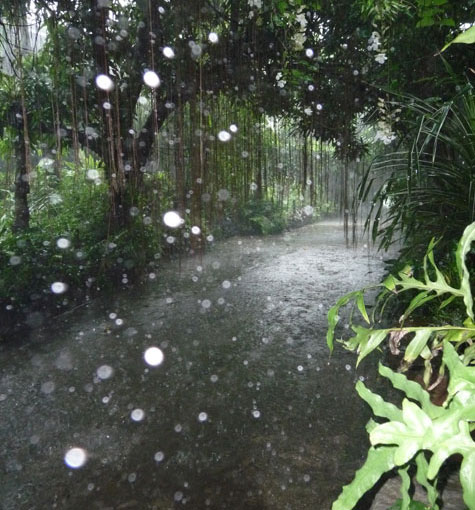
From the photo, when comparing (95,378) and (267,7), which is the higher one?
(267,7)

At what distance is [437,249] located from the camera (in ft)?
6.00

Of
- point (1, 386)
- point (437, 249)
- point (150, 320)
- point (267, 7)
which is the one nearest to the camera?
point (437, 249)

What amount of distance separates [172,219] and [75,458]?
13.4 feet

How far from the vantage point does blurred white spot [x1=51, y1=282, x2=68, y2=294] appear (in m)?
3.65

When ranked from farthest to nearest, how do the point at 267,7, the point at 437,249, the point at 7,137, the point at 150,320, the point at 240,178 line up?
1. the point at 240,178
2. the point at 7,137
3. the point at 150,320
4. the point at 267,7
5. the point at 437,249

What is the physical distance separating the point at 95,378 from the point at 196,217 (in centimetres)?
147

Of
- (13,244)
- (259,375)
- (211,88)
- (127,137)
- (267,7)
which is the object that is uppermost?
(267,7)

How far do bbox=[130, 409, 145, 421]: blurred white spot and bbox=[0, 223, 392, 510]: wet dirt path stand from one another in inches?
0.6

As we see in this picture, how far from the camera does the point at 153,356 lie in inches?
118

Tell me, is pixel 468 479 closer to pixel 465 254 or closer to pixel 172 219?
pixel 465 254

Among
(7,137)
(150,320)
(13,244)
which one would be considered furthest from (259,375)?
(7,137)

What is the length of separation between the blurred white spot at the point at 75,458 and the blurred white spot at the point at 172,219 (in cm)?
389

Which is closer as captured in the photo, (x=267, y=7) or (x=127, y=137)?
(x=267, y=7)

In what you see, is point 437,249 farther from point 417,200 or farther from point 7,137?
point 7,137
